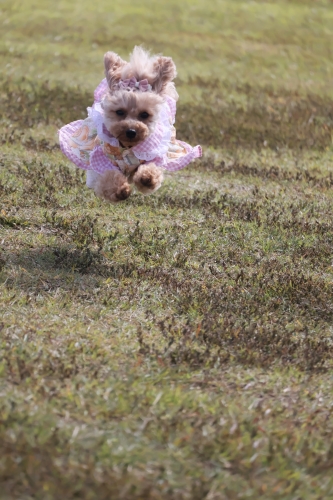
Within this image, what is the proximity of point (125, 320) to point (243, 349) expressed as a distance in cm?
112

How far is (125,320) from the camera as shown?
7184 mm

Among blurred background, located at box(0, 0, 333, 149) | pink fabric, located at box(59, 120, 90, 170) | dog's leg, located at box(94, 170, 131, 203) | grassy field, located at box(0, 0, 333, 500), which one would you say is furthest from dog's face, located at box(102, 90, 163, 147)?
blurred background, located at box(0, 0, 333, 149)

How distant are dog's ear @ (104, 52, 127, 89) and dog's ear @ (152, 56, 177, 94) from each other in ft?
1.25

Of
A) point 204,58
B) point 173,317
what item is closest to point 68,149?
point 173,317

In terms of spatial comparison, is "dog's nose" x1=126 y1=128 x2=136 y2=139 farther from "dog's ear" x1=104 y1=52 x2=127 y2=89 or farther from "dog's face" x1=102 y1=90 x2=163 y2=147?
"dog's ear" x1=104 y1=52 x2=127 y2=89

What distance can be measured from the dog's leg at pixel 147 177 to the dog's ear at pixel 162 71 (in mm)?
807

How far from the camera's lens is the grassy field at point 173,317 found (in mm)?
4965

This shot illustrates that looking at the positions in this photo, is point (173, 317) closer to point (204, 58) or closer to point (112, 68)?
point (112, 68)

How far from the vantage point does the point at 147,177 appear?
805 cm

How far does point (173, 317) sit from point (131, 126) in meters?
1.94

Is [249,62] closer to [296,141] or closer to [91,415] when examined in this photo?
[296,141]

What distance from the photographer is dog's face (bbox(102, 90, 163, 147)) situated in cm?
781

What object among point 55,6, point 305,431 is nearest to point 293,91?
point 55,6

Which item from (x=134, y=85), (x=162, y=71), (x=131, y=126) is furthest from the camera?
(x=162, y=71)
